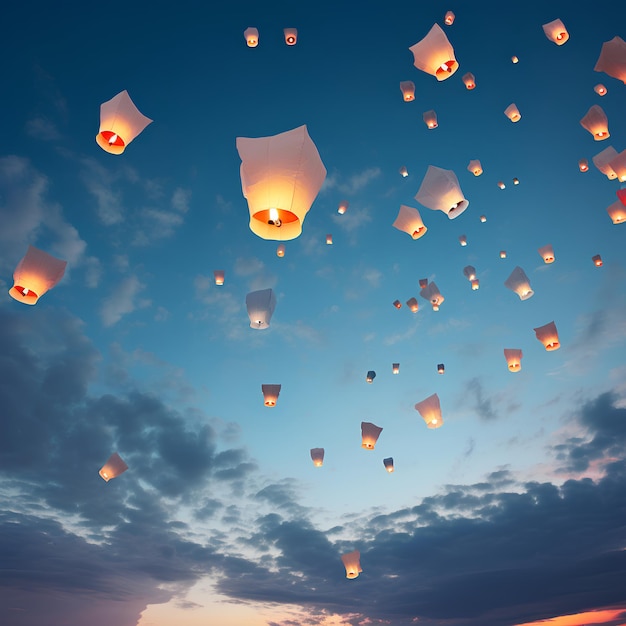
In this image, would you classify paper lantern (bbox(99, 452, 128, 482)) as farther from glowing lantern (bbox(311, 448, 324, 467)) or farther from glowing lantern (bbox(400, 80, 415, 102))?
glowing lantern (bbox(400, 80, 415, 102))

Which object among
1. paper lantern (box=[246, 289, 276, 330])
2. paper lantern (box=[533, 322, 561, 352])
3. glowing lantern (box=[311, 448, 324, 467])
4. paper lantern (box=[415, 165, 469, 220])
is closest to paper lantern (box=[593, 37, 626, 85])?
paper lantern (box=[415, 165, 469, 220])

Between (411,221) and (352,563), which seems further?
(352,563)

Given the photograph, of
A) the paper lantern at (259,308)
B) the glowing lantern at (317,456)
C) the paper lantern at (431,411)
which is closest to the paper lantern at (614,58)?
the paper lantern at (431,411)

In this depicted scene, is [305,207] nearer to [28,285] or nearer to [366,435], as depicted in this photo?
[28,285]

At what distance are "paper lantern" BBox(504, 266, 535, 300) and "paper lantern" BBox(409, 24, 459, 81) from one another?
→ 5291 mm

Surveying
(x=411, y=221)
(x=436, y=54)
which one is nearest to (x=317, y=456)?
(x=411, y=221)

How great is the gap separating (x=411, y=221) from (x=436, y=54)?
3.45m

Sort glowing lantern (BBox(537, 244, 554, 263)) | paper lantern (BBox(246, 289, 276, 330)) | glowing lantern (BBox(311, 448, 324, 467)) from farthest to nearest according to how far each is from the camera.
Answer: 1. glowing lantern (BBox(311, 448, 324, 467))
2. glowing lantern (BBox(537, 244, 554, 263))
3. paper lantern (BBox(246, 289, 276, 330))

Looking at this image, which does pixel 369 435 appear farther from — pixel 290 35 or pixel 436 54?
pixel 290 35

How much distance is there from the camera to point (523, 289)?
12023 millimetres

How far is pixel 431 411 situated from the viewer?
11133mm

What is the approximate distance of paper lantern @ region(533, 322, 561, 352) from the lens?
11.1 meters

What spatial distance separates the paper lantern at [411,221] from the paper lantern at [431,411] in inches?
155

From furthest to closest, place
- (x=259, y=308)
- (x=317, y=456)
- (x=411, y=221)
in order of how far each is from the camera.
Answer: (x=317, y=456), (x=411, y=221), (x=259, y=308)
